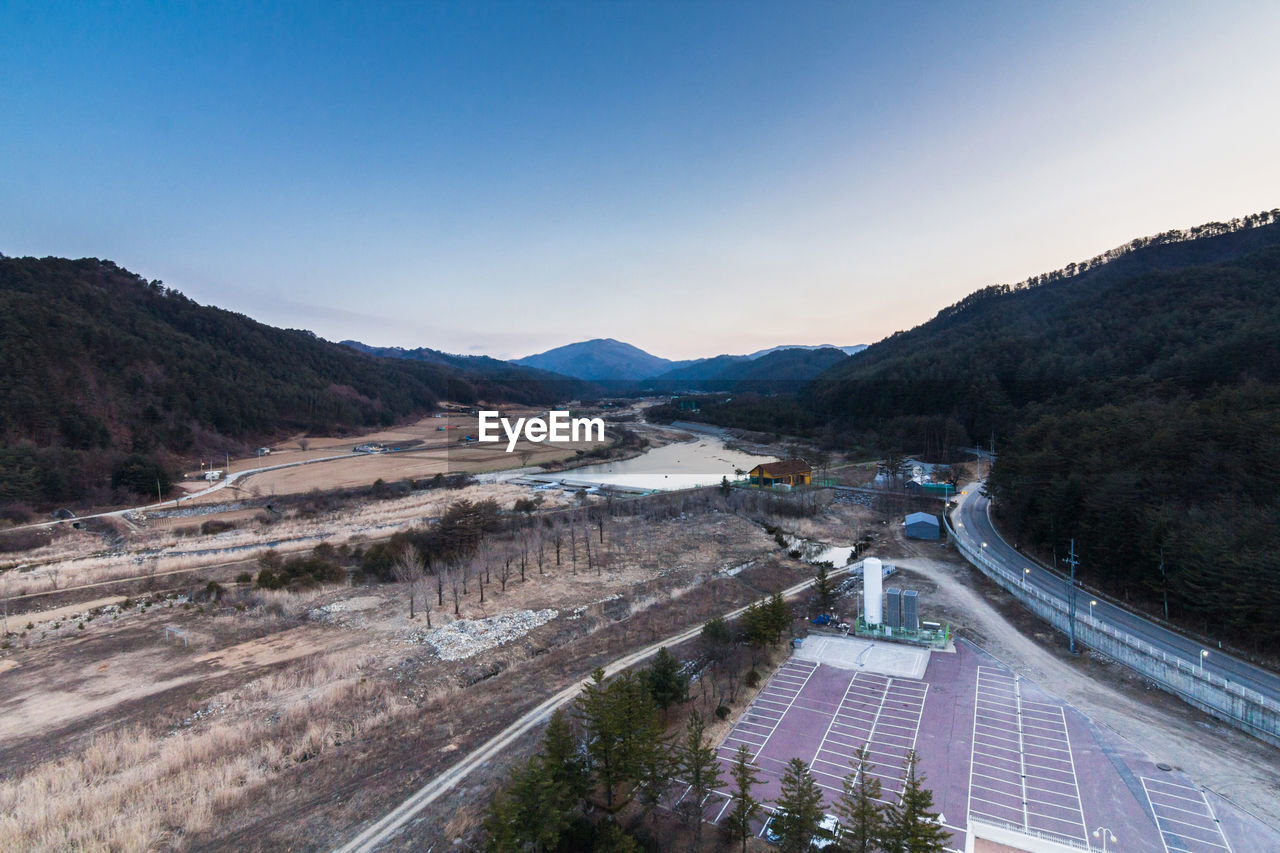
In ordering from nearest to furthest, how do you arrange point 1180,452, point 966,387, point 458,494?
point 1180,452, point 458,494, point 966,387

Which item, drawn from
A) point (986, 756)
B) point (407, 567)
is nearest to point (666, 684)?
point (986, 756)

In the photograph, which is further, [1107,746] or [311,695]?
[311,695]

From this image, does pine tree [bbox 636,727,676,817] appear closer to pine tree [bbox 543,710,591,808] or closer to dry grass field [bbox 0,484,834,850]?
pine tree [bbox 543,710,591,808]

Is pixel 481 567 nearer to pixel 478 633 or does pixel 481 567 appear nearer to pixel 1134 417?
pixel 478 633

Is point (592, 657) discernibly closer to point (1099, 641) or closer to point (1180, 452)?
point (1099, 641)

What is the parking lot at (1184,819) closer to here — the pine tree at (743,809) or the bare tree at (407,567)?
the pine tree at (743,809)

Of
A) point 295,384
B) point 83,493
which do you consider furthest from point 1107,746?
point 295,384
